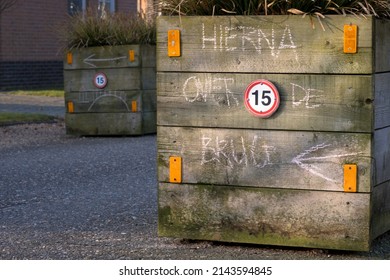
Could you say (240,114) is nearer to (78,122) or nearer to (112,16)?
(78,122)

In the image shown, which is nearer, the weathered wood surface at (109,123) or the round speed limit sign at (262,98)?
the round speed limit sign at (262,98)

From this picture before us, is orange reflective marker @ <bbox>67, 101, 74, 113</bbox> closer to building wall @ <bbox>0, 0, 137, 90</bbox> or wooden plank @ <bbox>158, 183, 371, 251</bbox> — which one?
Result: wooden plank @ <bbox>158, 183, 371, 251</bbox>

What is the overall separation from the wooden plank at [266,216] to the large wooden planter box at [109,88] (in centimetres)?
725

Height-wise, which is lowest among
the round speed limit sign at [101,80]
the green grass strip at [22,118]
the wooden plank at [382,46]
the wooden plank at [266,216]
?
the green grass strip at [22,118]

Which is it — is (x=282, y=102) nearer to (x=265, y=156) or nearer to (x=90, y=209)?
(x=265, y=156)

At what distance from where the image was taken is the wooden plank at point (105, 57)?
12961mm

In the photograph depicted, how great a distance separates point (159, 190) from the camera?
5902 mm

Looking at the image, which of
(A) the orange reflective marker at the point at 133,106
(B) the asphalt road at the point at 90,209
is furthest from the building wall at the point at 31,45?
(B) the asphalt road at the point at 90,209

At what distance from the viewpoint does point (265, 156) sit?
5.60 m

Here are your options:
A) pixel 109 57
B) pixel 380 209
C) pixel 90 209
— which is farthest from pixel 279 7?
pixel 109 57

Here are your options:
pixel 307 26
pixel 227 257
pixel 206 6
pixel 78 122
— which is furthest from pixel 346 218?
pixel 78 122

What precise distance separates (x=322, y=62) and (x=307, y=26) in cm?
24

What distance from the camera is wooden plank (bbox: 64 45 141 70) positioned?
12961mm

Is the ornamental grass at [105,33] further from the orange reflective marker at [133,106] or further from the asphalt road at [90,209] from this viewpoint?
the asphalt road at [90,209]
